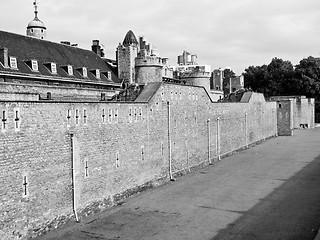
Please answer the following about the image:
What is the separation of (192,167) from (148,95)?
7164 millimetres

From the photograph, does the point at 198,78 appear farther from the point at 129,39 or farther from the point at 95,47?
the point at 95,47

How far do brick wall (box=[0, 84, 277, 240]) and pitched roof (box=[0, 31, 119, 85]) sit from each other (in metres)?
8.62

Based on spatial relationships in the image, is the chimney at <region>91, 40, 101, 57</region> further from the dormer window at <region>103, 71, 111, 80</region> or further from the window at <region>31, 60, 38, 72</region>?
the window at <region>31, 60, 38, 72</region>

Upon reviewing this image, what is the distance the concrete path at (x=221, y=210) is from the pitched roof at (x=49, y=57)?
441 inches

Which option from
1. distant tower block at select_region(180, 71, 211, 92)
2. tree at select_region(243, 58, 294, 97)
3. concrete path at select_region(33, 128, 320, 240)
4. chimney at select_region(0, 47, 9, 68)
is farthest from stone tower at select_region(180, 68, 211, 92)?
tree at select_region(243, 58, 294, 97)

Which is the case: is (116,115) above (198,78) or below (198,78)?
below

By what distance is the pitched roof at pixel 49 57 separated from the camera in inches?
1027

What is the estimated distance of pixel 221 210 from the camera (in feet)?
55.2

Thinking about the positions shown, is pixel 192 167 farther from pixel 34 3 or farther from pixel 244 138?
pixel 34 3

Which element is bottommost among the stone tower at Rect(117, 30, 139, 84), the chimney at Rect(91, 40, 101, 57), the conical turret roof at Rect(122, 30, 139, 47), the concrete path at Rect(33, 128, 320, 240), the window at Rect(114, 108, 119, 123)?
the concrete path at Rect(33, 128, 320, 240)

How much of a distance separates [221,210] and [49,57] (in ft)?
59.1

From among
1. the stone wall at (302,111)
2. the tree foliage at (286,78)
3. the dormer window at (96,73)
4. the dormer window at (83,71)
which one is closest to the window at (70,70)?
the dormer window at (83,71)

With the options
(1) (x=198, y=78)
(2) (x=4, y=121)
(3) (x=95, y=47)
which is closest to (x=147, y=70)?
(3) (x=95, y=47)

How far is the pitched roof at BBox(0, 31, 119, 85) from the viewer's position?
26.1m
